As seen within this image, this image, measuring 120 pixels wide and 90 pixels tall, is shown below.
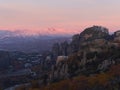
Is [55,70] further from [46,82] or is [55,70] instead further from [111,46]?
[111,46]

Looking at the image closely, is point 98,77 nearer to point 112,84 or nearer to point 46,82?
point 112,84

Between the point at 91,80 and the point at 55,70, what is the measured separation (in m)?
22.1

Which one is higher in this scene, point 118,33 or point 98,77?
point 118,33

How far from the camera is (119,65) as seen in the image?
70.6m

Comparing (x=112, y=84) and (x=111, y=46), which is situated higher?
(x=111, y=46)

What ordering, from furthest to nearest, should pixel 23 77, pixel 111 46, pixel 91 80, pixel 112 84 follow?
1. pixel 23 77
2. pixel 111 46
3. pixel 91 80
4. pixel 112 84

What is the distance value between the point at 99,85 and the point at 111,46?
22.8 meters

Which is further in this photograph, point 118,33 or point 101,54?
point 118,33

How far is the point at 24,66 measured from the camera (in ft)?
638

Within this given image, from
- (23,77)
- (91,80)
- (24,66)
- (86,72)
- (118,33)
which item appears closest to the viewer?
(91,80)

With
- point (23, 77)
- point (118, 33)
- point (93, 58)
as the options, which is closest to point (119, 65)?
point (93, 58)

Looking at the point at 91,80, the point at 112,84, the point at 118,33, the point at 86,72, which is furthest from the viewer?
the point at 118,33

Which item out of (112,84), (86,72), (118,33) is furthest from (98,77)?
(118,33)

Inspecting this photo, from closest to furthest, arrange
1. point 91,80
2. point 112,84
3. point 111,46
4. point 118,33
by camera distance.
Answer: point 112,84 < point 91,80 < point 111,46 < point 118,33
